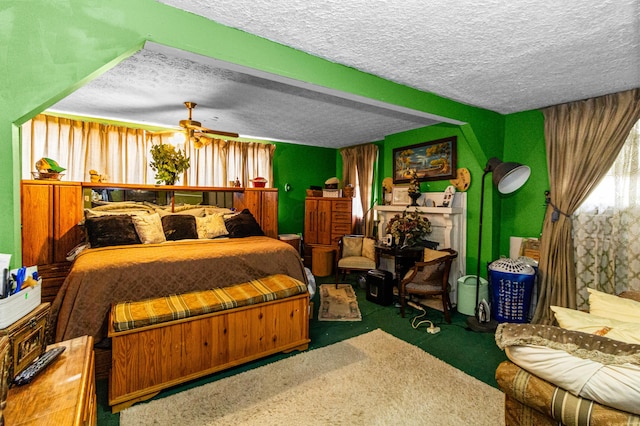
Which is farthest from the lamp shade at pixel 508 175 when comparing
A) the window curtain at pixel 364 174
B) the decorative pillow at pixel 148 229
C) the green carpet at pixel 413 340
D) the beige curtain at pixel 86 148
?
the beige curtain at pixel 86 148

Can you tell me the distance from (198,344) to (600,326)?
2.42 meters

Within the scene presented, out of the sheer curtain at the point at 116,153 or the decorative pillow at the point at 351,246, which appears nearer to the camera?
the sheer curtain at the point at 116,153

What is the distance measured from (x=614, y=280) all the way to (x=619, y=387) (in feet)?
9.08

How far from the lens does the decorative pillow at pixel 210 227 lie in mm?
3637

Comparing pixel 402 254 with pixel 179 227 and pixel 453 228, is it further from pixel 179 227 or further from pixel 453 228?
pixel 179 227

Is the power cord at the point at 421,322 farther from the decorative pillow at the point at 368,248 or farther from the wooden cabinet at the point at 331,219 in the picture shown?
the wooden cabinet at the point at 331,219

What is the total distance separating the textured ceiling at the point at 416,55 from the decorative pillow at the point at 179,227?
1.39 meters

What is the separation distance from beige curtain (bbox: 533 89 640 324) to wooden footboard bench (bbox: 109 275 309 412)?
2.71 m

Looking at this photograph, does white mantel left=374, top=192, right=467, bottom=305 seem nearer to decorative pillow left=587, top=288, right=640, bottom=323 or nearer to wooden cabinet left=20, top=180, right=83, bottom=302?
decorative pillow left=587, top=288, right=640, bottom=323

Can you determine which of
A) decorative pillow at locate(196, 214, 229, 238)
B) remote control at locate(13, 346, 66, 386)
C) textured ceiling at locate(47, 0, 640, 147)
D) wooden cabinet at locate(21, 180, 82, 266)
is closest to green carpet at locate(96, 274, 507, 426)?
remote control at locate(13, 346, 66, 386)

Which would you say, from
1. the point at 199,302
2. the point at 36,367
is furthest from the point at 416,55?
the point at 36,367

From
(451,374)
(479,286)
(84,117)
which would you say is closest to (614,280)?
(479,286)

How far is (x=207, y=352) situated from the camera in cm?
229

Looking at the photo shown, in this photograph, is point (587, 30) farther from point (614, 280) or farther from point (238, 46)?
point (614, 280)
